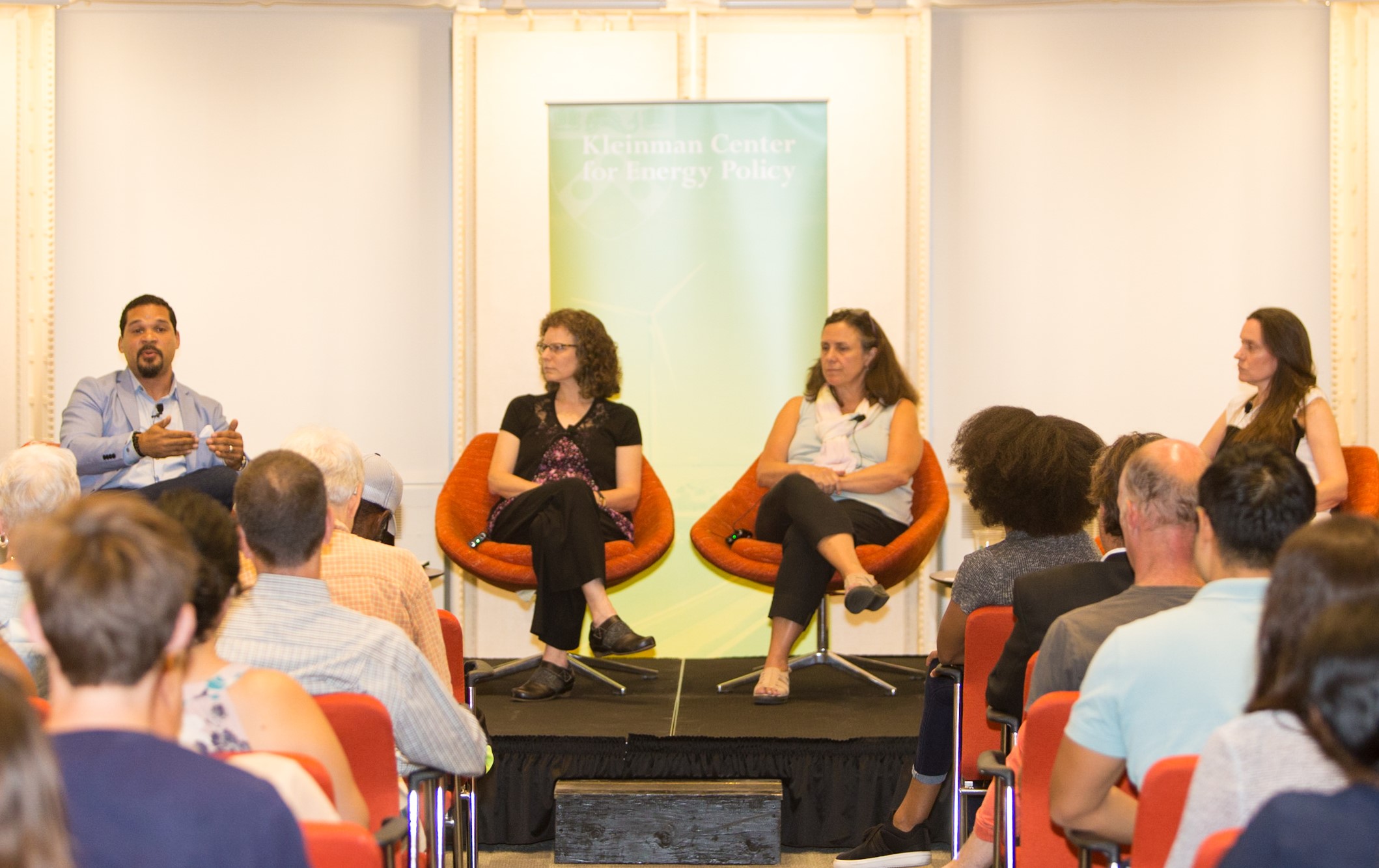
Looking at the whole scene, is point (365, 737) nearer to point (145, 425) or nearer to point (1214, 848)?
point (1214, 848)

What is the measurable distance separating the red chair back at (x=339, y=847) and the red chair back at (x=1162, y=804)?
959 mm

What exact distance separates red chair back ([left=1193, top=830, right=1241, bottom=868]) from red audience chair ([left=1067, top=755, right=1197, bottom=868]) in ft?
0.83

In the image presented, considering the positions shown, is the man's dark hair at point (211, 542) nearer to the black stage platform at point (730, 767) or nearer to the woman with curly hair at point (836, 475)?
the black stage platform at point (730, 767)

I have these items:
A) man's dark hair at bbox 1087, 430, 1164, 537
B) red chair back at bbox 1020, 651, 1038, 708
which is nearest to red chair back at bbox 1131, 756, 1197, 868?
red chair back at bbox 1020, 651, 1038, 708

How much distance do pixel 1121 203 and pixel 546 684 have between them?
3.39m

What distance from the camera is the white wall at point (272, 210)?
5.87 meters

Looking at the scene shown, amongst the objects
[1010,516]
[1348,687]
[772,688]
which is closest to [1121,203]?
[772,688]

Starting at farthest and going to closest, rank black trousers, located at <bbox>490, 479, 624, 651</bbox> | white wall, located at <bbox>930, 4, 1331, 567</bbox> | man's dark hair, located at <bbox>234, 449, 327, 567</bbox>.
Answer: white wall, located at <bbox>930, 4, 1331, 567</bbox> → black trousers, located at <bbox>490, 479, 624, 651</bbox> → man's dark hair, located at <bbox>234, 449, 327, 567</bbox>

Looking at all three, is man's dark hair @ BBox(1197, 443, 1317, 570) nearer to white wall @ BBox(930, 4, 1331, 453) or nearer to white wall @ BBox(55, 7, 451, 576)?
white wall @ BBox(930, 4, 1331, 453)

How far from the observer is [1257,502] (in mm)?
1901

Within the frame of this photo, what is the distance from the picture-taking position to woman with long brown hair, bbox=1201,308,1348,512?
4.80 metres

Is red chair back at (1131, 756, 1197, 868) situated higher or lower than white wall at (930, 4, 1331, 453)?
lower

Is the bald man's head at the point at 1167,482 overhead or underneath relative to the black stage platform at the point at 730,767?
overhead

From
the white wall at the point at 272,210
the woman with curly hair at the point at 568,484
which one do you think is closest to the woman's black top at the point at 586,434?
the woman with curly hair at the point at 568,484
